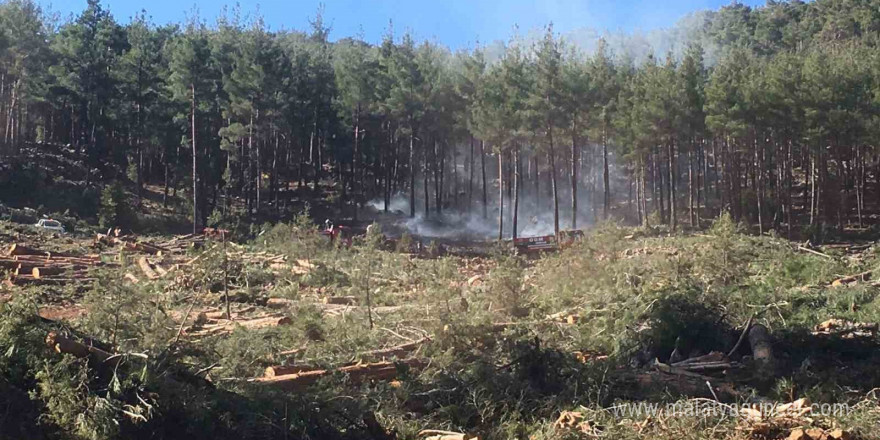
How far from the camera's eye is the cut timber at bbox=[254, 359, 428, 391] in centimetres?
1058

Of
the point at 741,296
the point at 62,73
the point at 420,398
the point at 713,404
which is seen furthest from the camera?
the point at 62,73

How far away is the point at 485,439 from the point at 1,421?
5.18m

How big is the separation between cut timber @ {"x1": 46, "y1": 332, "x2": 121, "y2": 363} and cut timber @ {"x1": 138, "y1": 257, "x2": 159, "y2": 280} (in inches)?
460

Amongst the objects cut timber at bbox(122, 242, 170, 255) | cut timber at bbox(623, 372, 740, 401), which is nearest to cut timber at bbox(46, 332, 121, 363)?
cut timber at bbox(623, 372, 740, 401)

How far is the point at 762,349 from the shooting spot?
11.8 m

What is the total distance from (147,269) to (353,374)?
40.7 ft

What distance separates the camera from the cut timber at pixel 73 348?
8250 mm

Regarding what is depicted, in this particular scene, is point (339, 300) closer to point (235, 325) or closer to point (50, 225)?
point (235, 325)

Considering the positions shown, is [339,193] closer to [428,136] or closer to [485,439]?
[428,136]

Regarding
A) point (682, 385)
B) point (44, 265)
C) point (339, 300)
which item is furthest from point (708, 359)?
point (44, 265)

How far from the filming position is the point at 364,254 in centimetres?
1742

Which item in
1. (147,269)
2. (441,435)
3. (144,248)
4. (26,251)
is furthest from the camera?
(144,248)

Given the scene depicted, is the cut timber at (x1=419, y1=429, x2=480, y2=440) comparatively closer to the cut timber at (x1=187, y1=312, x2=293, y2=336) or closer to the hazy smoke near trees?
the cut timber at (x1=187, y1=312, x2=293, y2=336)

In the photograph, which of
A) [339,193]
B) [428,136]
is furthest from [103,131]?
[428,136]
